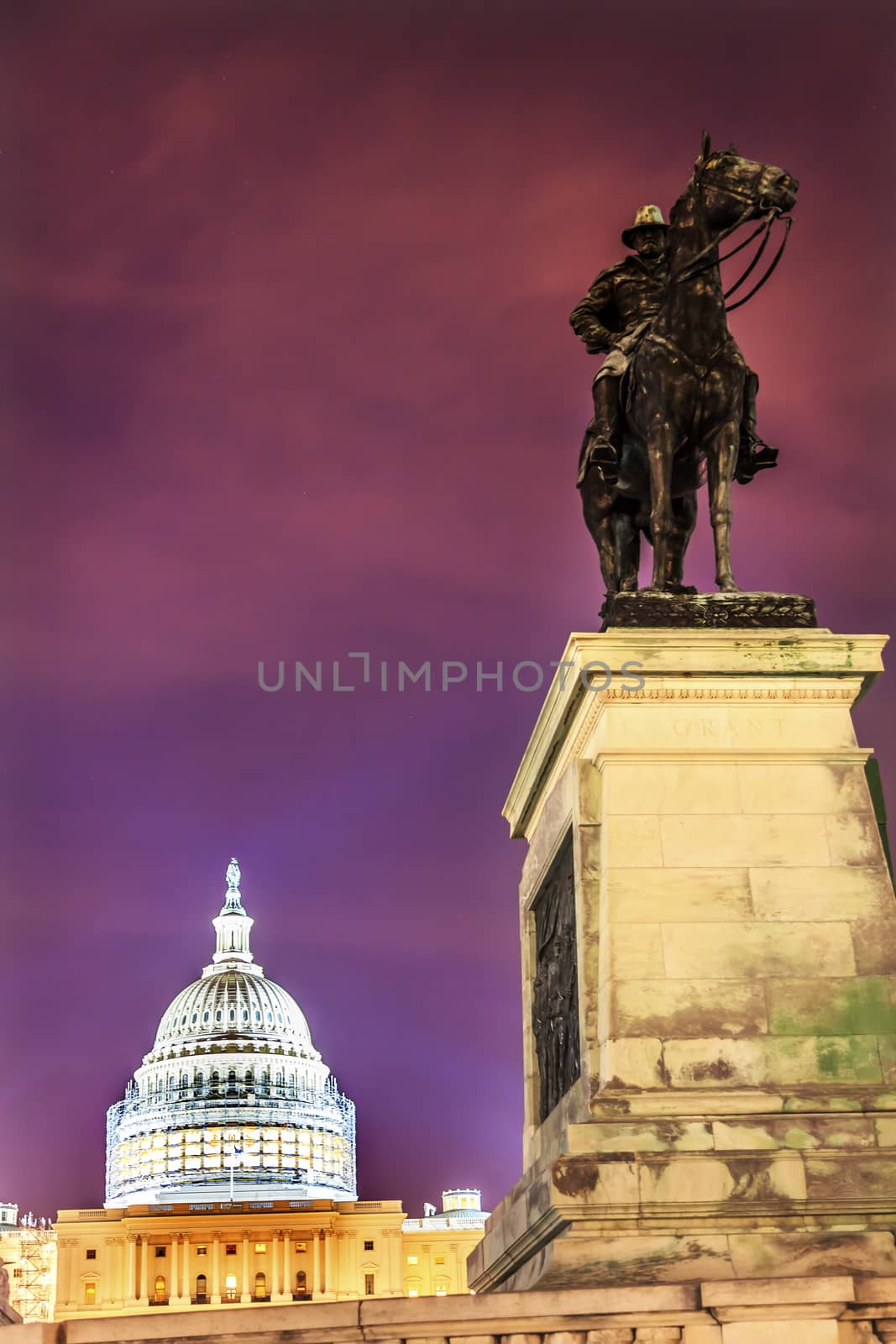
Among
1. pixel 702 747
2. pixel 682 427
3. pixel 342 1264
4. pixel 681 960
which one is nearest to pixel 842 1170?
pixel 681 960

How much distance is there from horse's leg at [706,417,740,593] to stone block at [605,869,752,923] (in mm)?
2825

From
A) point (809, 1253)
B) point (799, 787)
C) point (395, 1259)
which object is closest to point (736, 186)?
point (799, 787)

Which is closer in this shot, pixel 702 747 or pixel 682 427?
pixel 702 747

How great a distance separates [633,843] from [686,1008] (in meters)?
1.19

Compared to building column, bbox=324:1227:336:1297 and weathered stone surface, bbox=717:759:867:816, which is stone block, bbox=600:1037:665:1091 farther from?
building column, bbox=324:1227:336:1297

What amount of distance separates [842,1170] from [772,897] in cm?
185

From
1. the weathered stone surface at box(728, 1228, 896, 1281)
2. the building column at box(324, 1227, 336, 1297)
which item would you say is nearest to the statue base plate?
the weathered stone surface at box(728, 1228, 896, 1281)

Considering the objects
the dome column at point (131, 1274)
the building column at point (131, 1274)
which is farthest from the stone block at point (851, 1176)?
the building column at point (131, 1274)

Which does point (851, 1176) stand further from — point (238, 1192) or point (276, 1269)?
point (238, 1192)

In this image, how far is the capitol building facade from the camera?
481 ft

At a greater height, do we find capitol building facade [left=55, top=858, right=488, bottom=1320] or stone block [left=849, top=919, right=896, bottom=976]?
capitol building facade [left=55, top=858, right=488, bottom=1320]

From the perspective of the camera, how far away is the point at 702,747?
11711mm

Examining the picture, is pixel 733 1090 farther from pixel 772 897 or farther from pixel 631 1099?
pixel 772 897

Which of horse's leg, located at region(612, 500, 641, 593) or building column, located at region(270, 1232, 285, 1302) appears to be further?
building column, located at region(270, 1232, 285, 1302)
